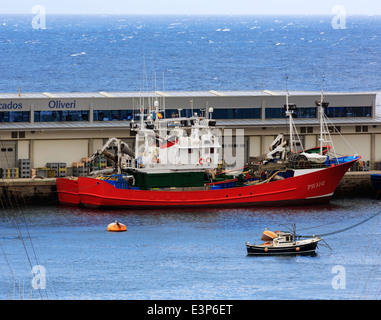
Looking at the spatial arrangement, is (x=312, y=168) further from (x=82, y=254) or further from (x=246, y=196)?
(x=82, y=254)

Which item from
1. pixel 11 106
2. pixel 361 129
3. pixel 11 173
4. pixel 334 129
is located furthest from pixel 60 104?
pixel 361 129

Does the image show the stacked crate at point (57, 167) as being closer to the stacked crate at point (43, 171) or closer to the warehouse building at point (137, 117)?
the stacked crate at point (43, 171)

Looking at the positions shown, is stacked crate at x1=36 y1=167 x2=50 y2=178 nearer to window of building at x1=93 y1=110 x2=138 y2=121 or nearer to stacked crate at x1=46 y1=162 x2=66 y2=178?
stacked crate at x1=46 y1=162 x2=66 y2=178

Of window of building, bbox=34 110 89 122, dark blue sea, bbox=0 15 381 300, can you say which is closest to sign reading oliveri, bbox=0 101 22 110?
window of building, bbox=34 110 89 122

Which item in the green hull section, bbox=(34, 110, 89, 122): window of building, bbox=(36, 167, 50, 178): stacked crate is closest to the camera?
the green hull section

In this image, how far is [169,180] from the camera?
217ft

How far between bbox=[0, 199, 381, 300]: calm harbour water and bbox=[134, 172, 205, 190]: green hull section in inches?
82.1

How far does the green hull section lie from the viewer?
65938 millimetres

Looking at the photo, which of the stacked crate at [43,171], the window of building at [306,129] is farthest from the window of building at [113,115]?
the window of building at [306,129]

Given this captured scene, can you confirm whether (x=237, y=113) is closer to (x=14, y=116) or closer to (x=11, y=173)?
(x=14, y=116)

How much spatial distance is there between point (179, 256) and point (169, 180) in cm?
1372

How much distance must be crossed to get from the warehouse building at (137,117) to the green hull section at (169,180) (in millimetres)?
4046

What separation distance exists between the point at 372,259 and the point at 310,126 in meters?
21.6
